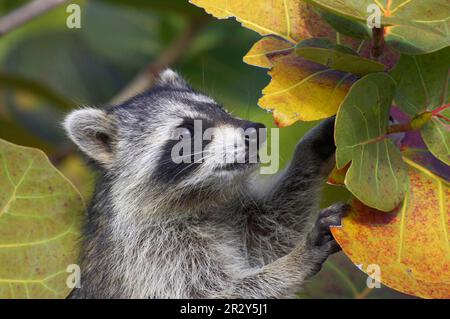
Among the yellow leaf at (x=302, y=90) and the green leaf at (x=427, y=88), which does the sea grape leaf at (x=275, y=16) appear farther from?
the green leaf at (x=427, y=88)

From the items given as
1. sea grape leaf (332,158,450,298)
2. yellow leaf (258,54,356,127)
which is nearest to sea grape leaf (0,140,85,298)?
yellow leaf (258,54,356,127)

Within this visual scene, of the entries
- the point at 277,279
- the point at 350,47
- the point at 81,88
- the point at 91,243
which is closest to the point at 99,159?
the point at 91,243

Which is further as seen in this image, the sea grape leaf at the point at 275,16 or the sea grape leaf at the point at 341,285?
the sea grape leaf at the point at 341,285

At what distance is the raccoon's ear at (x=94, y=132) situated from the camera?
201 inches

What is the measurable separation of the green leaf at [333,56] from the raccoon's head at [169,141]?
957mm

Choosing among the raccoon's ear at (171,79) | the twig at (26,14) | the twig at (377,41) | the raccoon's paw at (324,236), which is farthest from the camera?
the raccoon's ear at (171,79)

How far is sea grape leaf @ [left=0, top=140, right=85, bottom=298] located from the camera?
4.31 meters

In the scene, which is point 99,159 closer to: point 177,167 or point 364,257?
point 177,167

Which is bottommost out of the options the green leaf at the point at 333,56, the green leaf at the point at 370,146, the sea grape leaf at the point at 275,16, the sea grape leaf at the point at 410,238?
the sea grape leaf at the point at 410,238

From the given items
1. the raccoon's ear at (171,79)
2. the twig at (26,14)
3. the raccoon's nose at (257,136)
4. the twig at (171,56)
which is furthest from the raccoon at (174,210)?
the twig at (171,56)

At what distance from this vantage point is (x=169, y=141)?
5.00m

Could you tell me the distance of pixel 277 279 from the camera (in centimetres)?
456

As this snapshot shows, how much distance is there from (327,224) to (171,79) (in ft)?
7.18

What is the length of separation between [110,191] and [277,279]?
131 centimetres
